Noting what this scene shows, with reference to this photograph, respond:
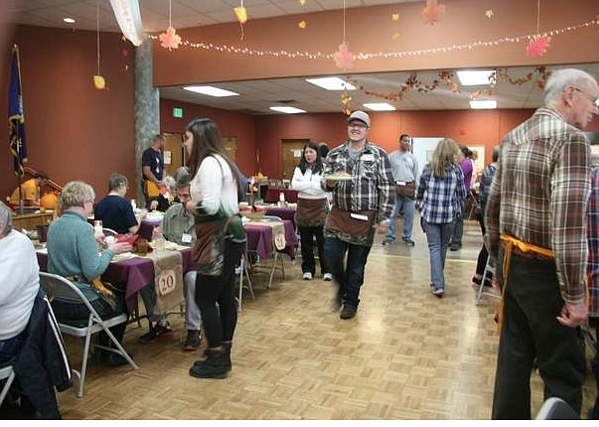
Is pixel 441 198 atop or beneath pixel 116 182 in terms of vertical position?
beneath

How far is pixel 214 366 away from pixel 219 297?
0.43 m

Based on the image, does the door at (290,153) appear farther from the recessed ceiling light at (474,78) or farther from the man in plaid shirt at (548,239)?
the man in plaid shirt at (548,239)

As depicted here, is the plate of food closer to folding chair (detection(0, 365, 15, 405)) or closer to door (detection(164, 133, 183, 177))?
folding chair (detection(0, 365, 15, 405))

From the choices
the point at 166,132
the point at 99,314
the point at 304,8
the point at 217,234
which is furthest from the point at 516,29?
the point at 166,132

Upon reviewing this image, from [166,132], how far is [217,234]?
30.0 feet

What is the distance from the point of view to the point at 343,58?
6.20m

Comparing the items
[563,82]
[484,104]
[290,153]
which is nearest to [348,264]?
[563,82]

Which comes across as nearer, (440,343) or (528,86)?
(440,343)

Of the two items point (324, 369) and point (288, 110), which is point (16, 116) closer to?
point (324, 369)

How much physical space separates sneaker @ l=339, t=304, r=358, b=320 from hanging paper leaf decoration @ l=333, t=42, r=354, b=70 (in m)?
3.36

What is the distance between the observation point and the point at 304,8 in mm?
6527

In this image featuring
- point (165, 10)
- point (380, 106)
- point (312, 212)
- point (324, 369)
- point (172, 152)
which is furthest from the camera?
point (380, 106)

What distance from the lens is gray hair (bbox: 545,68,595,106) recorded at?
1782mm
